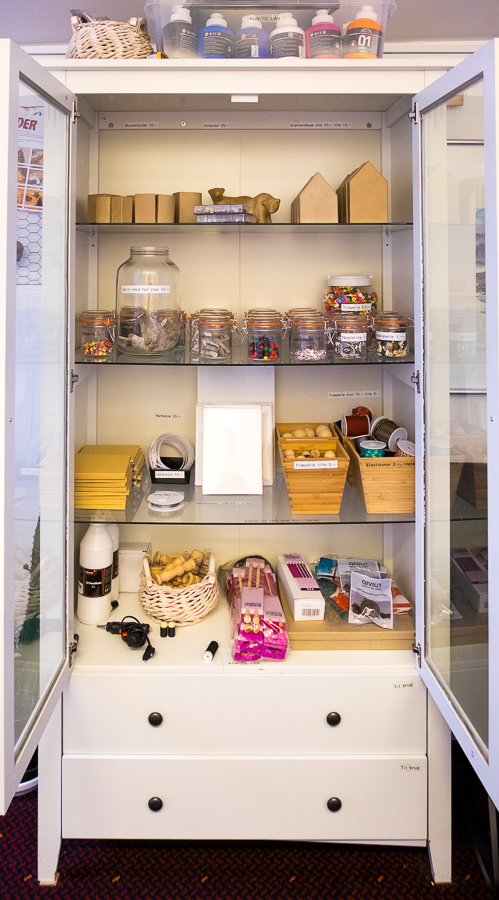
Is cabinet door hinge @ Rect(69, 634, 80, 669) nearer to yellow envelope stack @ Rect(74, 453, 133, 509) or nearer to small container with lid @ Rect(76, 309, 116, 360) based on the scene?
yellow envelope stack @ Rect(74, 453, 133, 509)

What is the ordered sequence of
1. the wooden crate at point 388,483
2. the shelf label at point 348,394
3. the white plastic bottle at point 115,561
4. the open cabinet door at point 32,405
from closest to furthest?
the open cabinet door at point 32,405 → the wooden crate at point 388,483 → the white plastic bottle at point 115,561 → the shelf label at point 348,394

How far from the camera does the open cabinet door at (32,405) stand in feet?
4.43

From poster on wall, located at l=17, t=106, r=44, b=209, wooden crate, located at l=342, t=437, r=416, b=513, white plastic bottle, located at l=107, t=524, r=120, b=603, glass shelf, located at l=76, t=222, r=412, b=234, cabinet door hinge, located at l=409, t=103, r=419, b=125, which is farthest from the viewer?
white plastic bottle, located at l=107, t=524, r=120, b=603

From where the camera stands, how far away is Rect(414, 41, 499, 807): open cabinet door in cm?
140

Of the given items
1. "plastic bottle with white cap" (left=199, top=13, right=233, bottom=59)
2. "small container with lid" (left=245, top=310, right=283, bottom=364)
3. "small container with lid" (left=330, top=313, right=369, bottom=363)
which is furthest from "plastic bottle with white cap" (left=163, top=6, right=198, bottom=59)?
"small container with lid" (left=330, top=313, right=369, bottom=363)

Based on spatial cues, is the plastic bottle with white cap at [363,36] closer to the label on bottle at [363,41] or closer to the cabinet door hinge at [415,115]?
the label on bottle at [363,41]

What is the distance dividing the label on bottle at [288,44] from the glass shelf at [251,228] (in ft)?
1.54

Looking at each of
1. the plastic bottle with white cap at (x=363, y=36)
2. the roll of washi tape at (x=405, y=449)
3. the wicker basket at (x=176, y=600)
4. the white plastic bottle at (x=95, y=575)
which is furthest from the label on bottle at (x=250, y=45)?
the wicker basket at (x=176, y=600)

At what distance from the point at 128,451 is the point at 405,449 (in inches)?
36.9

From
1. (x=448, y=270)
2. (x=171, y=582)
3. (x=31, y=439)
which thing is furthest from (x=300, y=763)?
(x=448, y=270)

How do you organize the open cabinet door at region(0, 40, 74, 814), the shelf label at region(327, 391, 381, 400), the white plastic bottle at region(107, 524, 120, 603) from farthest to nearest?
the shelf label at region(327, 391, 381, 400), the white plastic bottle at region(107, 524, 120, 603), the open cabinet door at region(0, 40, 74, 814)

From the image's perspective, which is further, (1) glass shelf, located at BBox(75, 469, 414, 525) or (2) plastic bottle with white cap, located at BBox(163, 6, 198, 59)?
(1) glass shelf, located at BBox(75, 469, 414, 525)

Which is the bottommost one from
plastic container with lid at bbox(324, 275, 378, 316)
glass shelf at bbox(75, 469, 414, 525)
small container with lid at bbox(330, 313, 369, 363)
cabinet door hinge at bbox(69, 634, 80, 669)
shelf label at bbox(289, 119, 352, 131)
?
cabinet door hinge at bbox(69, 634, 80, 669)

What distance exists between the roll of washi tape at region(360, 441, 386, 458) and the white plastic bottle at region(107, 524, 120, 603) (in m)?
0.87
